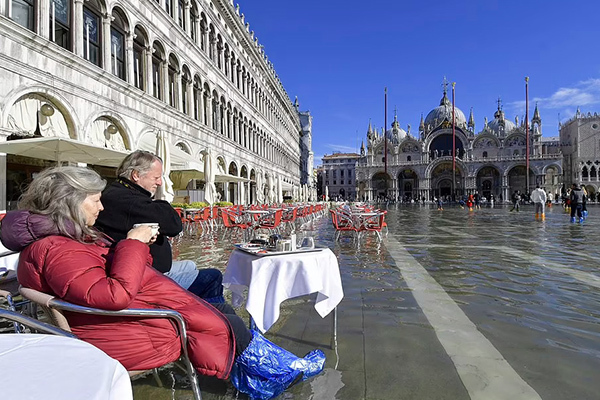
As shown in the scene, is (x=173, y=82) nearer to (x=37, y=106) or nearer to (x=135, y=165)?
(x=37, y=106)

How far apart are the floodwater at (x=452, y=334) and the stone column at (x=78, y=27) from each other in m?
8.90

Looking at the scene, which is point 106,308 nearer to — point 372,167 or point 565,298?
point 565,298

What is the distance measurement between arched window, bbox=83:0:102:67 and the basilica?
177 ft

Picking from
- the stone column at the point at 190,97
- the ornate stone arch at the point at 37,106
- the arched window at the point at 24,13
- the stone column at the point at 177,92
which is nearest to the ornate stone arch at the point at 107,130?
the ornate stone arch at the point at 37,106

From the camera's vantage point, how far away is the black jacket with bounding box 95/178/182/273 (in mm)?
2180

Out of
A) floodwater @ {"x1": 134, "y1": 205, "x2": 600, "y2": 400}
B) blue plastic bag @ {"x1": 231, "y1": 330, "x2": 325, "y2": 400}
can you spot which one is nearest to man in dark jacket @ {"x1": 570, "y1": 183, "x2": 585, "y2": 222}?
floodwater @ {"x1": 134, "y1": 205, "x2": 600, "y2": 400}

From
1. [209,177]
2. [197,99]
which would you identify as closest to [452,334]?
[209,177]

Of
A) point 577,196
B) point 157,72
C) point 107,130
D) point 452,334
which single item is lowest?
point 452,334

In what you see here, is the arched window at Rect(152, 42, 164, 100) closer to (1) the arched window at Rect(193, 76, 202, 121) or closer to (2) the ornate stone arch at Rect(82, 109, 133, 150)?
(2) the ornate stone arch at Rect(82, 109, 133, 150)

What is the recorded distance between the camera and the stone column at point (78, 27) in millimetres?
10742

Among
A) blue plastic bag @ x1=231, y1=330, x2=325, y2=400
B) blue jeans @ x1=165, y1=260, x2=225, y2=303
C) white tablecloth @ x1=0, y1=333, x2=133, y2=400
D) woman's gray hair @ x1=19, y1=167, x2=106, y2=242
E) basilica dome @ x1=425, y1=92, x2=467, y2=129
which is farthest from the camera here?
basilica dome @ x1=425, y1=92, x2=467, y2=129

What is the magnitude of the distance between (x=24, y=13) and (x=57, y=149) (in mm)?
4444

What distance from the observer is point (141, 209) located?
2229 millimetres

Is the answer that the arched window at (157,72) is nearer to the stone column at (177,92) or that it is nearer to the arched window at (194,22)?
the stone column at (177,92)
